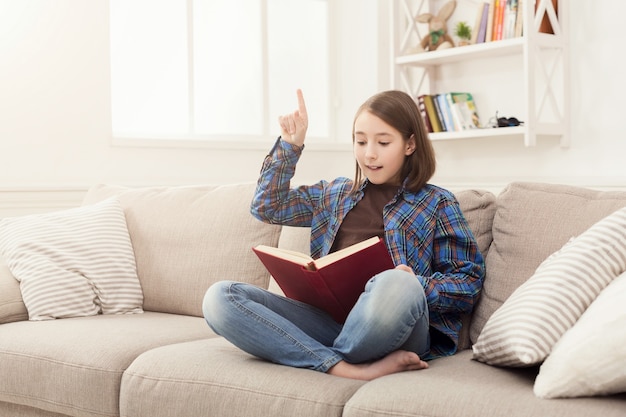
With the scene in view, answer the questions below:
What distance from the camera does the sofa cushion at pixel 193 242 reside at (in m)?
2.61

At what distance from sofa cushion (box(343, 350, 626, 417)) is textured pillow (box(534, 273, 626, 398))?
0.02 metres

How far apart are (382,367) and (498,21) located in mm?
2852

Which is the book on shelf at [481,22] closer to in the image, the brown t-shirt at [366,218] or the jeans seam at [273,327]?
the brown t-shirt at [366,218]

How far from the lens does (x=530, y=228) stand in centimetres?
207

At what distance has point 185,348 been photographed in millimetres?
2080

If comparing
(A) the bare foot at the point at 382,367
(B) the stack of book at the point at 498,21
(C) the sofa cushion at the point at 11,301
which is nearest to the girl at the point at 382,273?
(A) the bare foot at the point at 382,367

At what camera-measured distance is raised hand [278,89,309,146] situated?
7.51ft

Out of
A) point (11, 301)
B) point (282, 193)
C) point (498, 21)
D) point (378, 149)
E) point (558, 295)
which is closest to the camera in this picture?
point (558, 295)

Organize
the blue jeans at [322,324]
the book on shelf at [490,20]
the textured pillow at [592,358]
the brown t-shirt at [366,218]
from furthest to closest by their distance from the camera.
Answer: the book on shelf at [490,20] < the brown t-shirt at [366,218] < the blue jeans at [322,324] < the textured pillow at [592,358]

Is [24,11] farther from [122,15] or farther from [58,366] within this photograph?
[58,366]

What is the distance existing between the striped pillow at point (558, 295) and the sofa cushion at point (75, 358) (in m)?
0.91

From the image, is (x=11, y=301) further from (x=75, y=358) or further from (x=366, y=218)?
(x=366, y=218)

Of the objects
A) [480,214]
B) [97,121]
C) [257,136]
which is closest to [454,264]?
[480,214]

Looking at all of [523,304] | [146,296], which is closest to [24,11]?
[146,296]
